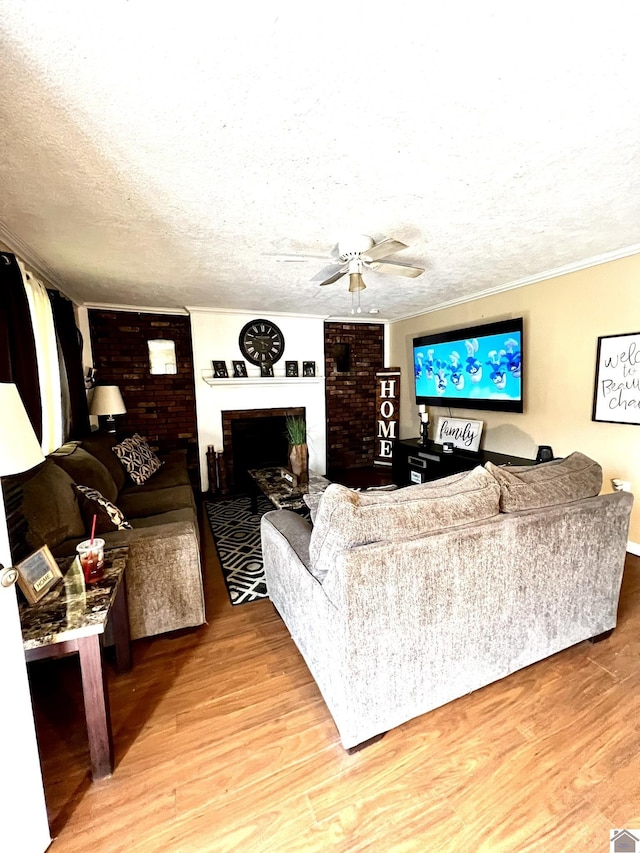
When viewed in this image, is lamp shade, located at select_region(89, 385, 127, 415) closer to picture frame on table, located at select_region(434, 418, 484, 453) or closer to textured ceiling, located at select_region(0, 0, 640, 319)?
textured ceiling, located at select_region(0, 0, 640, 319)

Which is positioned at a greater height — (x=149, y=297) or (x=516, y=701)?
(x=149, y=297)

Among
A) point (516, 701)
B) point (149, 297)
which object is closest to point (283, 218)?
point (149, 297)

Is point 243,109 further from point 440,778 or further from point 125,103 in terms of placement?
point 440,778

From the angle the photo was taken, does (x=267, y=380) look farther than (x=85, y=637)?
Yes

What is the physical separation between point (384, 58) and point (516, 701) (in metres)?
2.38

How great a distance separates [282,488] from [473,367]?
236cm

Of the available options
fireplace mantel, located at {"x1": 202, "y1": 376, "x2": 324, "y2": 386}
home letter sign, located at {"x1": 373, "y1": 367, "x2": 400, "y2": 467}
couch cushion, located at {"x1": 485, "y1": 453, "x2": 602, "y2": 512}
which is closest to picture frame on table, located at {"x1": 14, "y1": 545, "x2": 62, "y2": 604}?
couch cushion, located at {"x1": 485, "y1": 453, "x2": 602, "y2": 512}

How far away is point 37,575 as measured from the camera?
1.36m

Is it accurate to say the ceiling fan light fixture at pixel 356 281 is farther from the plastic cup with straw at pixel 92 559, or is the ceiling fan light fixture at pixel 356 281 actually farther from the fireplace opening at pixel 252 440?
the fireplace opening at pixel 252 440

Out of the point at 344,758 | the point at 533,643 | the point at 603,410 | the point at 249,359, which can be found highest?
the point at 249,359

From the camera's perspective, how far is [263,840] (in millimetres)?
1108

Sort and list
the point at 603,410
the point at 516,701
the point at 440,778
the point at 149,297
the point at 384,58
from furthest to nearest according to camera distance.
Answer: the point at 149,297 < the point at 603,410 < the point at 516,701 < the point at 440,778 < the point at 384,58

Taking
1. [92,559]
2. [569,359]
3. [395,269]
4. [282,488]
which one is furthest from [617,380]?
[92,559]

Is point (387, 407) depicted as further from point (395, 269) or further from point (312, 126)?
point (312, 126)
